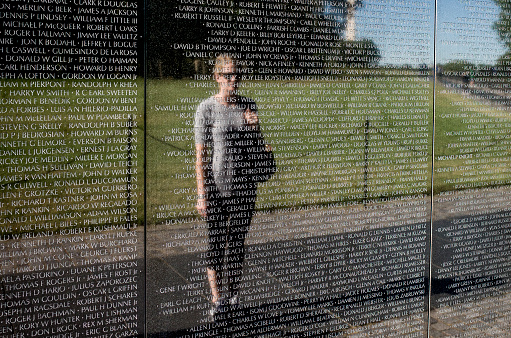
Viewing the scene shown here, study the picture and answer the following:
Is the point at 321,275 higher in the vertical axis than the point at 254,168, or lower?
lower

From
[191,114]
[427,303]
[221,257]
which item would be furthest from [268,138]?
[427,303]

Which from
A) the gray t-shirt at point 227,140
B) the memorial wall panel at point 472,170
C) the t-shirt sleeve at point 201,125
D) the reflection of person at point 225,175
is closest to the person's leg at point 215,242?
the reflection of person at point 225,175

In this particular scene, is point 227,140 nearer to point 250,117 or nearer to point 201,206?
point 250,117

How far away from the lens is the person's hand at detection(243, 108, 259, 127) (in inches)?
164

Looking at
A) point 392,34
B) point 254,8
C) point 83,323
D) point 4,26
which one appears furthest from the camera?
point 392,34

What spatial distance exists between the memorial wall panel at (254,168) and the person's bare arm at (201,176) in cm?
1

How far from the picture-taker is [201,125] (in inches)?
158

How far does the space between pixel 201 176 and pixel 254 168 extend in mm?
405

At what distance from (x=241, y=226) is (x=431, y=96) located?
201 centimetres

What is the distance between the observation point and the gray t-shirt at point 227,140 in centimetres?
402

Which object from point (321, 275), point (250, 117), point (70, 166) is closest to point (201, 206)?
point (250, 117)

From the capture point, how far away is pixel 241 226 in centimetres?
420

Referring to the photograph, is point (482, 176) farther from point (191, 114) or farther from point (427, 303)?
point (191, 114)

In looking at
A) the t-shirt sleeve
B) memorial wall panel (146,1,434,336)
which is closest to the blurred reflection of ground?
memorial wall panel (146,1,434,336)
